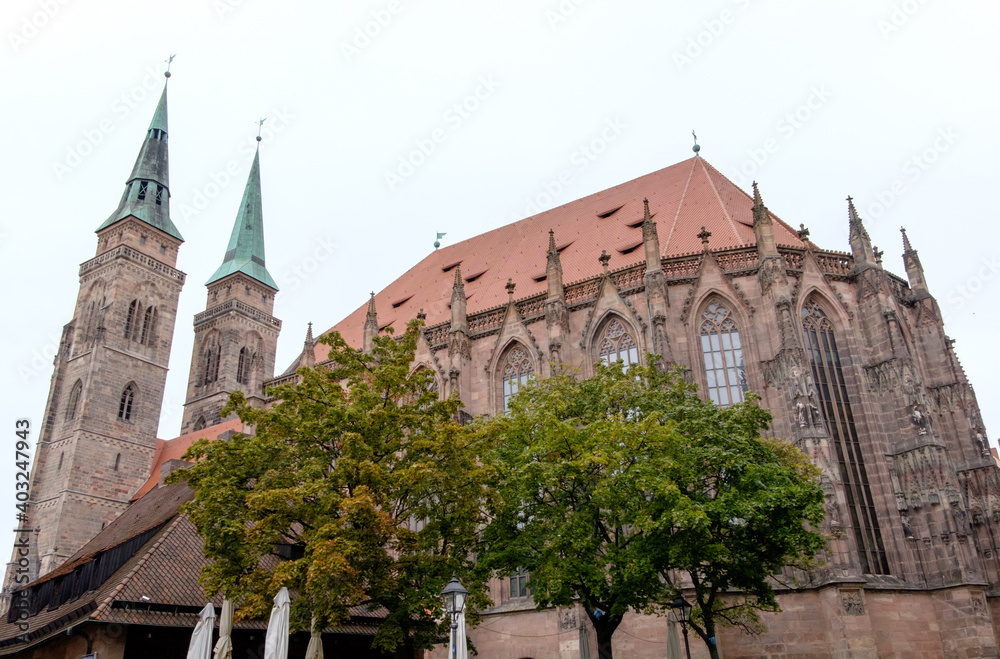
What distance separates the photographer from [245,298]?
178ft

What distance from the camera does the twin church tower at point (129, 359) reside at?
129ft

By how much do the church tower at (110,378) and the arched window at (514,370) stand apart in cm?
2527

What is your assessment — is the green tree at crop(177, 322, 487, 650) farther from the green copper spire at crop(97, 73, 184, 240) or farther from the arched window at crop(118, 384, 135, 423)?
the green copper spire at crop(97, 73, 184, 240)

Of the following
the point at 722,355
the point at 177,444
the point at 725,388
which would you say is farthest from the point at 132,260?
the point at 725,388

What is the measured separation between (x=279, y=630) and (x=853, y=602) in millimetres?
12459

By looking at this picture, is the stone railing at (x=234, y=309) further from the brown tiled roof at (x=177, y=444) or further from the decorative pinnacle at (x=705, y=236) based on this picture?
the decorative pinnacle at (x=705, y=236)

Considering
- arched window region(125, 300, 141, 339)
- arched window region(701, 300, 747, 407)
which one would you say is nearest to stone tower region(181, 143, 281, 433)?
arched window region(125, 300, 141, 339)

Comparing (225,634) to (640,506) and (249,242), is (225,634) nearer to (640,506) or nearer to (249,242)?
(640,506)

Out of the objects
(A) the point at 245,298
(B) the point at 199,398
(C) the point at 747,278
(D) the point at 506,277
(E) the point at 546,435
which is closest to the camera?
(E) the point at 546,435

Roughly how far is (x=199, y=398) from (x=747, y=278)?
3940cm

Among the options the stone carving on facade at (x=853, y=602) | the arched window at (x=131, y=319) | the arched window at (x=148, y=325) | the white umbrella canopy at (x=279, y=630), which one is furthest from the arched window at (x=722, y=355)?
the arched window at (x=148, y=325)

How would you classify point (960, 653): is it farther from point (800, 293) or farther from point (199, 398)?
point (199, 398)

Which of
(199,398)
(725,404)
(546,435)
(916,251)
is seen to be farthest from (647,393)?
(199,398)

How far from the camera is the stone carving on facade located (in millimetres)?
17172
